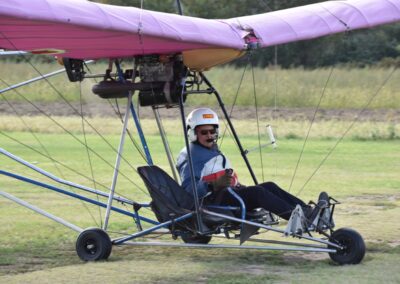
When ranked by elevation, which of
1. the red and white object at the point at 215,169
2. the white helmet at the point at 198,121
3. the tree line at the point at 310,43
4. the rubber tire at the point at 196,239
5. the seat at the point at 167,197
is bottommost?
the rubber tire at the point at 196,239

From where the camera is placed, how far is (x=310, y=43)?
2142cm

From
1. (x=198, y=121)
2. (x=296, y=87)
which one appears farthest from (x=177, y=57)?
(x=296, y=87)

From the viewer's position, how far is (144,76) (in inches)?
350

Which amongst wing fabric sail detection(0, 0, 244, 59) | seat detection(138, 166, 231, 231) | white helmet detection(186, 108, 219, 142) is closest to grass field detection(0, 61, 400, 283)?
seat detection(138, 166, 231, 231)

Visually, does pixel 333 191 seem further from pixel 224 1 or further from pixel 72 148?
pixel 72 148

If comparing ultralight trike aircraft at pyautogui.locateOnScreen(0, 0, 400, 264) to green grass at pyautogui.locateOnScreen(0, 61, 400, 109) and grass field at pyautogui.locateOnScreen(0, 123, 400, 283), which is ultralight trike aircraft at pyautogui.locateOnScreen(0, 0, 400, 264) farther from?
green grass at pyautogui.locateOnScreen(0, 61, 400, 109)

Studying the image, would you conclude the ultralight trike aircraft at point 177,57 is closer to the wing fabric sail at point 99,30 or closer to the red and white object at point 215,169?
the wing fabric sail at point 99,30

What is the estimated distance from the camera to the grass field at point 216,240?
7926 millimetres

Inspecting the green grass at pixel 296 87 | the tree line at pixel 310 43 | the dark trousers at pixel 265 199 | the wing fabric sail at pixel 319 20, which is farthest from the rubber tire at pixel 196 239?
the green grass at pixel 296 87

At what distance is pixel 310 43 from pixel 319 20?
39.6 ft

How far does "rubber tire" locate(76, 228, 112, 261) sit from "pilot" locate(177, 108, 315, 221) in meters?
0.83

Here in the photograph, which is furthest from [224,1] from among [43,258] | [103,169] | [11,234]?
[43,258]

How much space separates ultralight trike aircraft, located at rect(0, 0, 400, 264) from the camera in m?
7.79

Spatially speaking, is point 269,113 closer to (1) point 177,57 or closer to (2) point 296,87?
(2) point 296,87
